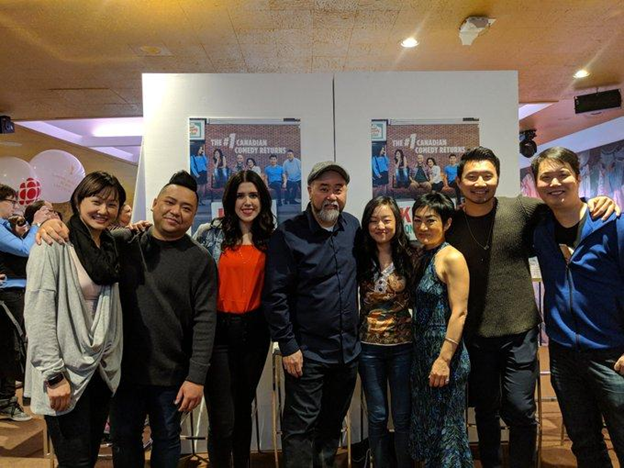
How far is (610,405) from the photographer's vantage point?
1869 mm

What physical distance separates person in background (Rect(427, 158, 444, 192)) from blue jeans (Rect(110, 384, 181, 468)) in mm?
2023

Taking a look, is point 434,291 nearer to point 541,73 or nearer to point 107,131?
point 541,73

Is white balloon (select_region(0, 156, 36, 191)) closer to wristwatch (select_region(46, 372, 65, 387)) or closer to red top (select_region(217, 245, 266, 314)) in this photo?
red top (select_region(217, 245, 266, 314))

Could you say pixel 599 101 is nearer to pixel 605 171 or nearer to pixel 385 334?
pixel 605 171

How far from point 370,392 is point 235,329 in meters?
0.68

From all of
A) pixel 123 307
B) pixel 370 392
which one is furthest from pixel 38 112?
pixel 370 392

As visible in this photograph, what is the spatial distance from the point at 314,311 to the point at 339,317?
114 mm

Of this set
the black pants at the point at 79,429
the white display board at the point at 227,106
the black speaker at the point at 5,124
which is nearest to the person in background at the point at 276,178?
the white display board at the point at 227,106

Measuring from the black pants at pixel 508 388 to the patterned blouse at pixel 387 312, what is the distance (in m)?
0.34

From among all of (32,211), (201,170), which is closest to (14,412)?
(32,211)

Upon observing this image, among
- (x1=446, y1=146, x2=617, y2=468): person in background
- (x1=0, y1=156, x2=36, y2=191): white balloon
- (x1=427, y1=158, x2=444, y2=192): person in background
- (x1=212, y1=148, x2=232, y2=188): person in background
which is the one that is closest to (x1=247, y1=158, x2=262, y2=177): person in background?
(x1=212, y1=148, x2=232, y2=188): person in background

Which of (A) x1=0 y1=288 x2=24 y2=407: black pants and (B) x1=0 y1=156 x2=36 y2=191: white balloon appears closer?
(A) x1=0 y1=288 x2=24 y2=407: black pants

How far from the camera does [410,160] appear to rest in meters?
3.10

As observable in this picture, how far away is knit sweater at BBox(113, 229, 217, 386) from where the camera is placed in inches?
73.9
